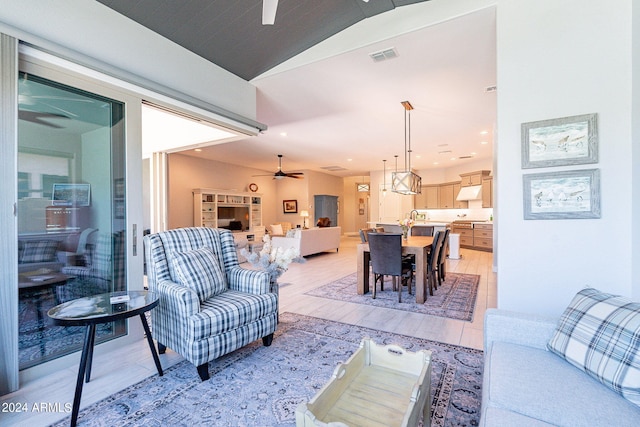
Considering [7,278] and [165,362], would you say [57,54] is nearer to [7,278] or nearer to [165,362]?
[7,278]

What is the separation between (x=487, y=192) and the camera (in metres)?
9.08

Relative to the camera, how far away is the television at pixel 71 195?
237 centimetres

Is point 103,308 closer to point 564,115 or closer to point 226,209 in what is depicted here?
point 564,115

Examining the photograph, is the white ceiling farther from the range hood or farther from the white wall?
the range hood

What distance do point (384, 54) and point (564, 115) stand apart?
1815mm

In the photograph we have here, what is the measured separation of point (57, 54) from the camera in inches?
88.0

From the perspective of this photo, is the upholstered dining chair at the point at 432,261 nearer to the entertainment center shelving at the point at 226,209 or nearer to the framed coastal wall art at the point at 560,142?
the framed coastal wall art at the point at 560,142

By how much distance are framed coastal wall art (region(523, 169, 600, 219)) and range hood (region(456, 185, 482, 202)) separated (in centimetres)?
779

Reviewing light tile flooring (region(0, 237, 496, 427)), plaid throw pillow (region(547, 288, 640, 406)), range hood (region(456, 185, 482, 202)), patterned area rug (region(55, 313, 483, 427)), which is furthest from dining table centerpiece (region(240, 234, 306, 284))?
range hood (region(456, 185, 482, 202))

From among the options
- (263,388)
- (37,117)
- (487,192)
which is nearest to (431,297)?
(263,388)

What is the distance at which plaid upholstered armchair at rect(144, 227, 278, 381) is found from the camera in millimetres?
2067

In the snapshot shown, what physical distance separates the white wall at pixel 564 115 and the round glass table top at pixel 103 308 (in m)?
2.84

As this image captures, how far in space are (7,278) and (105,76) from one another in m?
1.77

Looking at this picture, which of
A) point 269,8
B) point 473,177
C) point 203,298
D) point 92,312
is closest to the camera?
point 92,312
